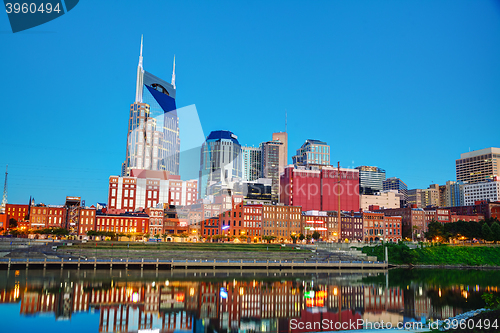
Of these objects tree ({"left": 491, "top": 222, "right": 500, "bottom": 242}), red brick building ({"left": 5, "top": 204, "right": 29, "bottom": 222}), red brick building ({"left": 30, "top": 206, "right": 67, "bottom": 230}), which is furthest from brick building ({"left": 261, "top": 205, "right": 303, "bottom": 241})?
red brick building ({"left": 5, "top": 204, "right": 29, "bottom": 222})

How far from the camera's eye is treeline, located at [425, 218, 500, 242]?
127188 mm

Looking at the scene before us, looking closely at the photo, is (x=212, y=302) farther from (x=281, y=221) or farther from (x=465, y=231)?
(x=465, y=231)

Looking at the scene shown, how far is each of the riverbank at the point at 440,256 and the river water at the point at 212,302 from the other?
1416 inches

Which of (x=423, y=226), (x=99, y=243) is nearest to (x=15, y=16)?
(x=99, y=243)

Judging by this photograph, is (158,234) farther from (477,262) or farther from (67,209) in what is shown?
(477,262)

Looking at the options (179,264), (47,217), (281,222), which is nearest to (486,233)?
(281,222)

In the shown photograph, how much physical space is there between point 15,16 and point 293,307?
35.6 m

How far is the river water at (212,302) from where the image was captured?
114ft

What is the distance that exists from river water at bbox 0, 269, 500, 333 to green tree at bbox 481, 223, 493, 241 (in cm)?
6552

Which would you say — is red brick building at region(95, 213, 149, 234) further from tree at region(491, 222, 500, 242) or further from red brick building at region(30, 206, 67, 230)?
tree at region(491, 222, 500, 242)

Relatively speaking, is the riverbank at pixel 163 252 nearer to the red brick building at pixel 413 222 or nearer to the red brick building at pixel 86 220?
the red brick building at pixel 86 220

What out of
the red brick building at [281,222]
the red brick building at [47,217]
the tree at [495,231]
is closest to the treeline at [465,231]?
the tree at [495,231]

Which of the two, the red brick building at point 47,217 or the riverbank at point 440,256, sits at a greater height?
the red brick building at point 47,217

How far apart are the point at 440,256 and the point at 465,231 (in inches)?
1141
